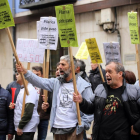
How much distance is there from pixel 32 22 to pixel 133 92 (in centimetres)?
1025

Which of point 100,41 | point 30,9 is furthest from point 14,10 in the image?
point 100,41

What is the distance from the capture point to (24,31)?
14.1 meters

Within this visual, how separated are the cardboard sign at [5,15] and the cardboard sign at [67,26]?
617 mm

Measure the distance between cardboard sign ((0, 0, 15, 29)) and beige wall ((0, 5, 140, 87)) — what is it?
649cm

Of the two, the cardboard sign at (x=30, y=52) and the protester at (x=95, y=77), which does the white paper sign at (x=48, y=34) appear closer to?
the cardboard sign at (x=30, y=52)

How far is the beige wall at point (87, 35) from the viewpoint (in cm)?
1059

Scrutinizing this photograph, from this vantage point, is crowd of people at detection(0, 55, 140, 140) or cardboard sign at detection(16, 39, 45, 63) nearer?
crowd of people at detection(0, 55, 140, 140)

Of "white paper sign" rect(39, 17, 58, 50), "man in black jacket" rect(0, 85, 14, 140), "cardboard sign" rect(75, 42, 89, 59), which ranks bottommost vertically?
"man in black jacket" rect(0, 85, 14, 140)

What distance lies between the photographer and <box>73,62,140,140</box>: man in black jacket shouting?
13.0ft

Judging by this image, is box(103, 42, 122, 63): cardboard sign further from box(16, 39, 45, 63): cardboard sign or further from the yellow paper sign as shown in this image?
box(16, 39, 45, 63): cardboard sign

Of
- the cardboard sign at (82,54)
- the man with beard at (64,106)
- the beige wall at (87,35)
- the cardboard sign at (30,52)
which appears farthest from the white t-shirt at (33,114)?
the beige wall at (87,35)

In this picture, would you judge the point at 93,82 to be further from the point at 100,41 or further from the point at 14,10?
the point at 14,10

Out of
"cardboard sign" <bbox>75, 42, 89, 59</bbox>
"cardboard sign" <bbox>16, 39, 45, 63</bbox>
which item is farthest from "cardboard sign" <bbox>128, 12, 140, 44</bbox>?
"cardboard sign" <bbox>75, 42, 89, 59</bbox>

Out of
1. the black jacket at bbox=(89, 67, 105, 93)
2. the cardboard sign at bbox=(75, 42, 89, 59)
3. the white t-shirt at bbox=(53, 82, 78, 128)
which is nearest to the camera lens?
the white t-shirt at bbox=(53, 82, 78, 128)
